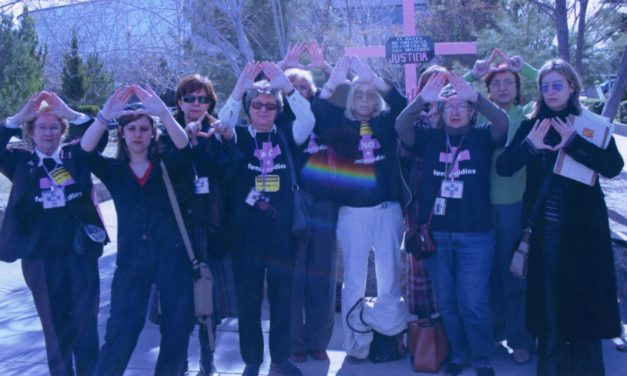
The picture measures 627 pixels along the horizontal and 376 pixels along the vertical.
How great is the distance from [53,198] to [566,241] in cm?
299

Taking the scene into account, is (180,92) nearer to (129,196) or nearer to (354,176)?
(129,196)

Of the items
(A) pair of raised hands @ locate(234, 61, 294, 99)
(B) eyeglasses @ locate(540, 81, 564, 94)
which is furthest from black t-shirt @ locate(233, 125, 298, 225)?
(B) eyeglasses @ locate(540, 81, 564, 94)

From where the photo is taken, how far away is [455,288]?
4.45 metres

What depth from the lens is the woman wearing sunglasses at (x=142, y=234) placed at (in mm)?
3887

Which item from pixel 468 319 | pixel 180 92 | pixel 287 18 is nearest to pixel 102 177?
pixel 180 92

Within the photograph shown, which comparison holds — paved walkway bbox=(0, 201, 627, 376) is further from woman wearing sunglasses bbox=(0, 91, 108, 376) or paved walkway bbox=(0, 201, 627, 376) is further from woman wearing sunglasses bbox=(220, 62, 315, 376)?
woman wearing sunglasses bbox=(0, 91, 108, 376)

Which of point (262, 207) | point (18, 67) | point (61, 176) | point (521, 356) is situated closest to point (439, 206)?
point (262, 207)

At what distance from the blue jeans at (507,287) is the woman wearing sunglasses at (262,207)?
1.39 metres

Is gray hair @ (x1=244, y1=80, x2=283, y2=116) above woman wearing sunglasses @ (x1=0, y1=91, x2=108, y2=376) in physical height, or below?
above

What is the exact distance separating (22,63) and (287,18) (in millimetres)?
12498

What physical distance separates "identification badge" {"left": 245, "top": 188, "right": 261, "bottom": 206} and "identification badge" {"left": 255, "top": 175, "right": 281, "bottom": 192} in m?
0.03

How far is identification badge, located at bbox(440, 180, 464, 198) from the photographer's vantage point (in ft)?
14.1

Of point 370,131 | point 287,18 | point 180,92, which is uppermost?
point 287,18

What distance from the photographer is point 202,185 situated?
4.28 m
